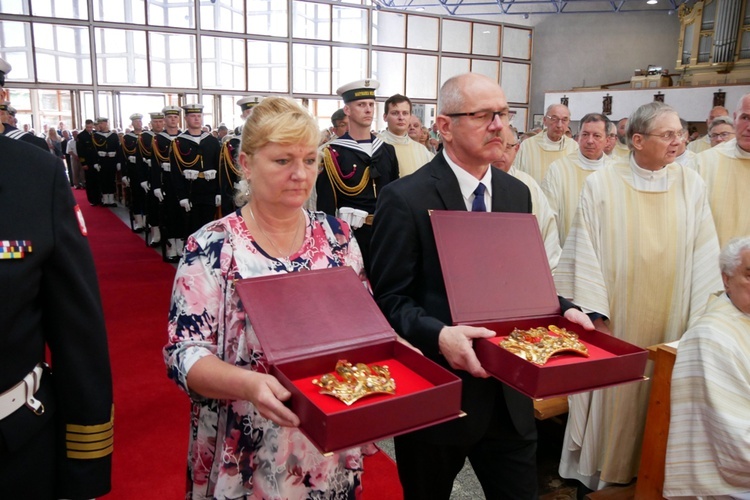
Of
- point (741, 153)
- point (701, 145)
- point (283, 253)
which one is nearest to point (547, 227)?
point (741, 153)

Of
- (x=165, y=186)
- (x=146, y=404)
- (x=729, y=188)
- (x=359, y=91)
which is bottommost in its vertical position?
(x=146, y=404)

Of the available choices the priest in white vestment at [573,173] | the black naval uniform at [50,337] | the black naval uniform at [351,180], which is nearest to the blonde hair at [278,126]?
the black naval uniform at [50,337]

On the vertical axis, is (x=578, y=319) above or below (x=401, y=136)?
below

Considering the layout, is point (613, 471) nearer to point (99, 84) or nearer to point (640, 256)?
point (640, 256)

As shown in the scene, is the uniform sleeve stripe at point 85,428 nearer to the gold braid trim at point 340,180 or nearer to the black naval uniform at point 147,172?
the gold braid trim at point 340,180

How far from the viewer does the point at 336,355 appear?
1393 millimetres

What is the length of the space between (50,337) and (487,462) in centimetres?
125

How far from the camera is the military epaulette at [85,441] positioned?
1301 mm

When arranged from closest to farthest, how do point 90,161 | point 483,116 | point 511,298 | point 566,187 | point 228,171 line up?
point 511,298 → point 483,116 → point 566,187 → point 228,171 → point 90,161

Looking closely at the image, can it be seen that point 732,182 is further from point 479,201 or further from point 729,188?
point 479,201

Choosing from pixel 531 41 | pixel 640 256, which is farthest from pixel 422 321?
pixel 531 41

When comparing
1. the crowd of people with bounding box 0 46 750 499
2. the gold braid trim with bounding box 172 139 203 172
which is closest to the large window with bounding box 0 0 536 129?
the gold braid trim with bounding box 172 139 203 172

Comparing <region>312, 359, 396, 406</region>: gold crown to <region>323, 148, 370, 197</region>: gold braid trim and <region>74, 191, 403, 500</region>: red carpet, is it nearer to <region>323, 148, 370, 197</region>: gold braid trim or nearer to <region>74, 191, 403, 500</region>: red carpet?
<region>74, 191, 403, 500</region>: red carpet

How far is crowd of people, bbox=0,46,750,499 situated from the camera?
148 cm
